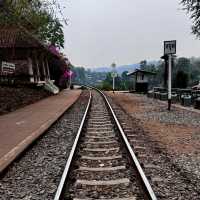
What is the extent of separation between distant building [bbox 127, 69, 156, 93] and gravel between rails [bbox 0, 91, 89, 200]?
37229 millimetres

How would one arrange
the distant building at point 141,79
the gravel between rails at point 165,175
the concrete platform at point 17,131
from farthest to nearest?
the distant building at point 141,79
the concrete platform at point 17,131
the gravel between rails at point 165,175

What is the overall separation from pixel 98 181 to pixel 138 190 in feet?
2.76

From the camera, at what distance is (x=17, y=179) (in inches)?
315

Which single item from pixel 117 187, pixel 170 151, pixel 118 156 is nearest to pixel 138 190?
pixel 117 187

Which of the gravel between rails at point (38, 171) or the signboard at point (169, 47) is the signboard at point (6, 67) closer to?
the signboard at point (169, 47)

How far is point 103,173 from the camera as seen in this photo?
820 centimetres

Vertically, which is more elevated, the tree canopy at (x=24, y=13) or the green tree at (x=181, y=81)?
the tree canopy at (x=24, y=13)

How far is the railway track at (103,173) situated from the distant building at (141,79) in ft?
125

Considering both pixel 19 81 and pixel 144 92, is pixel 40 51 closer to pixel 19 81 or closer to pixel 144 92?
pixel 19 81

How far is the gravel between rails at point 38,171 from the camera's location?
703 centimetres

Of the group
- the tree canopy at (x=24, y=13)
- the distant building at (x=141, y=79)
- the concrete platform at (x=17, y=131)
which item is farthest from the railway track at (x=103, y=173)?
the distant building at (x=141, y=79)

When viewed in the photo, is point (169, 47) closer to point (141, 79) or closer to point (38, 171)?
point (38, 171)

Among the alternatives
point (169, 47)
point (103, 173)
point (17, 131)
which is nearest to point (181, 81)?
point (169, 47)

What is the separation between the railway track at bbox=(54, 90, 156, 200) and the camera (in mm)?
6773
